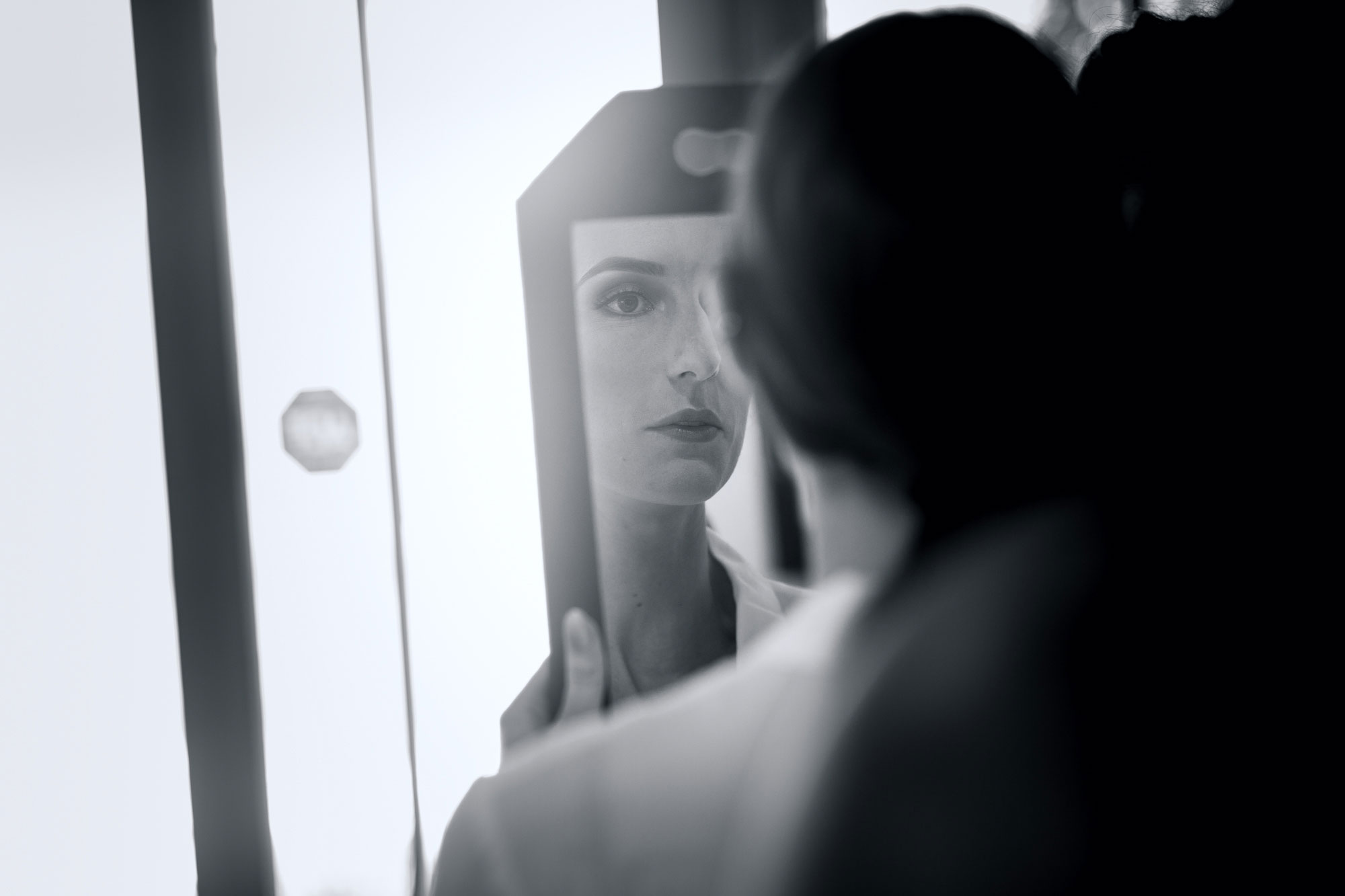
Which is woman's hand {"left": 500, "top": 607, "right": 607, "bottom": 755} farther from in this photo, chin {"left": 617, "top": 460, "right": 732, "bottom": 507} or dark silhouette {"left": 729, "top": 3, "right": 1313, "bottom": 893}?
dark silhouette {"left": 729, "top": 3, "right": 1313, "bottom": 893}

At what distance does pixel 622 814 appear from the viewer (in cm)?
47

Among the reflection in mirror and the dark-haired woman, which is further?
the reflection in mirror

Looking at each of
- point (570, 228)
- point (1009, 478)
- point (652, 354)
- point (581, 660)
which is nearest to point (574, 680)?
point (581, 660)

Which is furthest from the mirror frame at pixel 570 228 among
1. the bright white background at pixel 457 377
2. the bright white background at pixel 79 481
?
the bright white background at pixel 79 481

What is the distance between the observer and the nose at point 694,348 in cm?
97

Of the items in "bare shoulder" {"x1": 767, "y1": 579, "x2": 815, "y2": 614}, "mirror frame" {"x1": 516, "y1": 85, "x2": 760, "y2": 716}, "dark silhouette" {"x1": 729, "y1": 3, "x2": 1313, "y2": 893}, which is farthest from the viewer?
"bare shoulder" {"x1": 767, "y1": 579, "x2": 815, "y2": 614}

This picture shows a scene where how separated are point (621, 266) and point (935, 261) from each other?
22.7 inches

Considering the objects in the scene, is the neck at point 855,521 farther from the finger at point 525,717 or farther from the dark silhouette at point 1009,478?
the finger at point 525,717

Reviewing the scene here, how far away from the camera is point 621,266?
0.95m

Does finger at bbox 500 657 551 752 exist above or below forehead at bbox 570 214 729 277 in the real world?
below

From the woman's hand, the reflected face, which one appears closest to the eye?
the reflected face

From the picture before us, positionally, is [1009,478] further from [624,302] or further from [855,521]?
[624,302]

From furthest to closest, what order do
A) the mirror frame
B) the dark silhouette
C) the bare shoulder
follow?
1. the bare shoulder
2. the mirror frame
3. the dark silhouette

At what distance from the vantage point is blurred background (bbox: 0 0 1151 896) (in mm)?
1081
